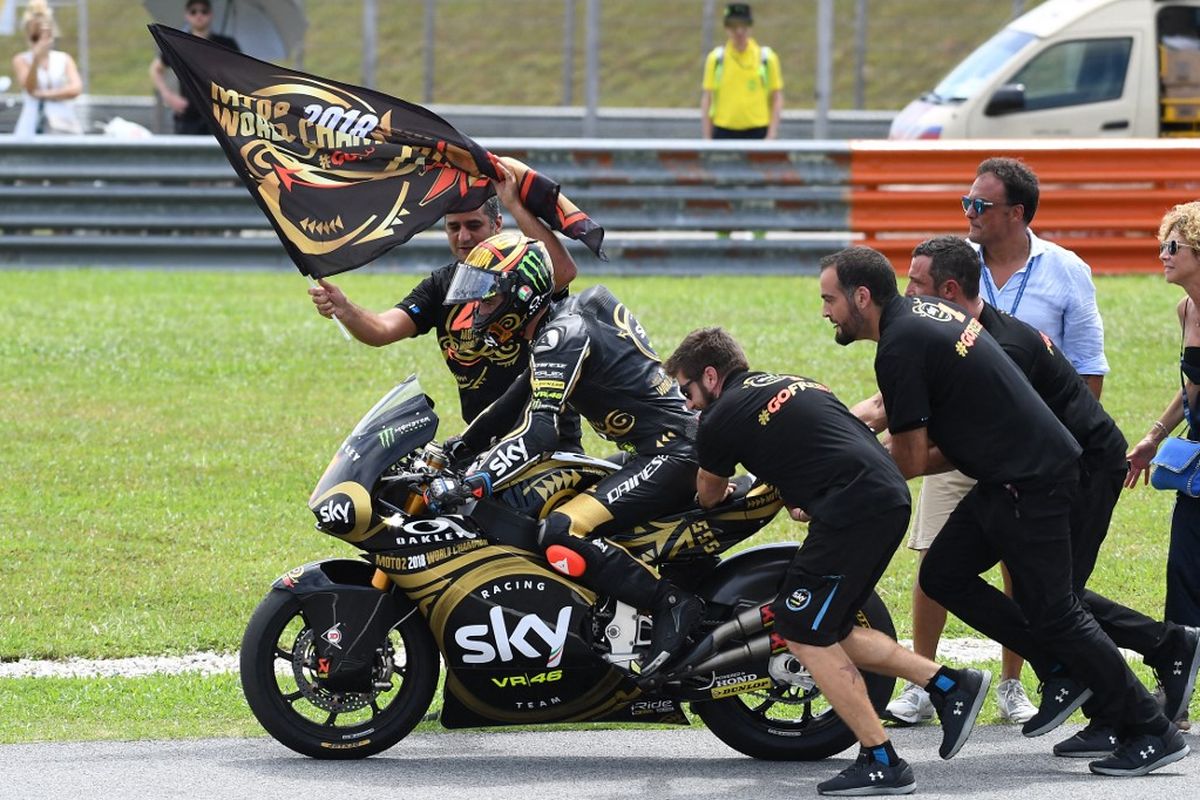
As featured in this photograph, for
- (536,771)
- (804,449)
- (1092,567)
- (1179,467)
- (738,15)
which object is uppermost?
(738,15)

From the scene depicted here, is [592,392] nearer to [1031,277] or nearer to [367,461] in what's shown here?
[367,461]

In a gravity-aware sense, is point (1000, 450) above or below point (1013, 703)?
above

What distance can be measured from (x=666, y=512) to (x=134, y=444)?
227 inches

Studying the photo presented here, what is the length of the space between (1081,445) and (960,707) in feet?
3.57

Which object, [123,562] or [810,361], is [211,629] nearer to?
[123,562]

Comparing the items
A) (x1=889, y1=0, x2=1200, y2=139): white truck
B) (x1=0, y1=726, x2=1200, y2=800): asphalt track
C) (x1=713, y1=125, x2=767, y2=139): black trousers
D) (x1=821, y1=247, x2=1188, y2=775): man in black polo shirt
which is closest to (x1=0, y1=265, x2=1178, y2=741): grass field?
(x1=0, y1=726, x2=1200, y2=800): asphalt track

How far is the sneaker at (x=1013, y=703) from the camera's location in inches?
282

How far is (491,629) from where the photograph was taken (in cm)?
662

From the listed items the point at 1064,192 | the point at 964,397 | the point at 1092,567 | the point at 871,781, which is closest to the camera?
the point at 871,781

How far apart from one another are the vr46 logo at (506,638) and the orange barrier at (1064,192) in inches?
374

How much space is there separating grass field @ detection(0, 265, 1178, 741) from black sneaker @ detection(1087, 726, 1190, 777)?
7.80 feet

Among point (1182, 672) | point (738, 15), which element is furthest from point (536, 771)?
point (738, 15)

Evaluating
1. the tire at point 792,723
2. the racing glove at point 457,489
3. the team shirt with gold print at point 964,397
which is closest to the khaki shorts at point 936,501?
the tire at point 792,723

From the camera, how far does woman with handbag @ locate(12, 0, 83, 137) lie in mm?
17156
